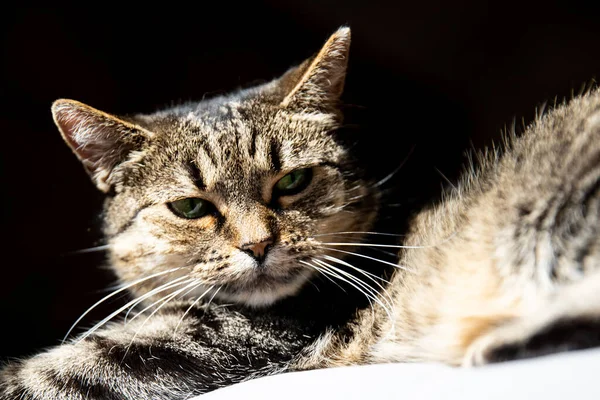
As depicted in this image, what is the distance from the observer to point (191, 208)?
1112 millimetres

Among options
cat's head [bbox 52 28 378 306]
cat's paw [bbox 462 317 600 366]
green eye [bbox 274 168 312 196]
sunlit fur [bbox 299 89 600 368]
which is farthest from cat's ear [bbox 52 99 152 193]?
cat's paw [bbox 462 317 600 366]

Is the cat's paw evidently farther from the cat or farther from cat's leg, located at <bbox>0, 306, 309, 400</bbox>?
cat's leg, located at <bbox>0, 306, 309, 400</bbox>

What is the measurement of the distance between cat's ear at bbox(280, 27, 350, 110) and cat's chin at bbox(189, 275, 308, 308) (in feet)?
1.18

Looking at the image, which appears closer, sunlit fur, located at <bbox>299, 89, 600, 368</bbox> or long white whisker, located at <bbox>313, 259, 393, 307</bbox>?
sunlit fur, located at <bbox>299, 89, 600, 368</bbox>

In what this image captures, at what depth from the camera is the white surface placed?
693 millimetres

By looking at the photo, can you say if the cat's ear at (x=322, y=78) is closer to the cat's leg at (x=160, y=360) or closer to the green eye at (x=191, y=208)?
the green eye at (x=191, y=208)

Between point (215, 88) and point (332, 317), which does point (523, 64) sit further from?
point (332, 317)

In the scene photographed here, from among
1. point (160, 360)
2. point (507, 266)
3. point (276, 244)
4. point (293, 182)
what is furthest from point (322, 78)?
point (160, 360)

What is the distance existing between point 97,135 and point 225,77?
62 cm

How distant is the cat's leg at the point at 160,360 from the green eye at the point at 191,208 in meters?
0.19

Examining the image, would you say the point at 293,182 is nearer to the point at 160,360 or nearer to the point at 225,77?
the point at 160,360

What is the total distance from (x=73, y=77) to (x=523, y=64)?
4.44ft

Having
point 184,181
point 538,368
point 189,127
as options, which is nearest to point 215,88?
point 189,127

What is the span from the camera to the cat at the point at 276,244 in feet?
3.14
